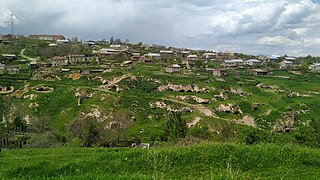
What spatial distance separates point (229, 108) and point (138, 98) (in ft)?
71.6

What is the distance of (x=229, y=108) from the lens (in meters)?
85.6

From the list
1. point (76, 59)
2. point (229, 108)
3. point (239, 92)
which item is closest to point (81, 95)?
point (229, 108)

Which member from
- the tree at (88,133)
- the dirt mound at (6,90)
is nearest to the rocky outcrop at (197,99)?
the tree at (88,133)

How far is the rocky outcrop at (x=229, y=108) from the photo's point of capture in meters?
84.5

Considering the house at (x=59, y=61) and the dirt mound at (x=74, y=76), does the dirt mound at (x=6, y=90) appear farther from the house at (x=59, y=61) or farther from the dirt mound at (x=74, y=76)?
the house at (x=59, y=61)

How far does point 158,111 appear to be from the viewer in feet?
271

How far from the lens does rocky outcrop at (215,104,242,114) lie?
277 feet

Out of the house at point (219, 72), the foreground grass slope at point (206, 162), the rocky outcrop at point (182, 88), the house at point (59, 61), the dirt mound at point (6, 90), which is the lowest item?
the dirt mound at point (6, 90)

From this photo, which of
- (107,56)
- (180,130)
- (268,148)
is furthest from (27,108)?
(268,148)

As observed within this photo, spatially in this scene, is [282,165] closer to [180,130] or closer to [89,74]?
[180,130]

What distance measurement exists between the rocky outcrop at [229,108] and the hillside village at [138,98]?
0.38 ft

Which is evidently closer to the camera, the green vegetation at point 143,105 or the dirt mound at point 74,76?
the green vegetation at point 143,105

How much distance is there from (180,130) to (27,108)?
→ 149 ft

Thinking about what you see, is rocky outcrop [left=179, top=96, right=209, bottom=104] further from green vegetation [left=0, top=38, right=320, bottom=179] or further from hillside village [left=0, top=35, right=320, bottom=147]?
green vegetation [left=0, top=38, right=320, bottom=179]
